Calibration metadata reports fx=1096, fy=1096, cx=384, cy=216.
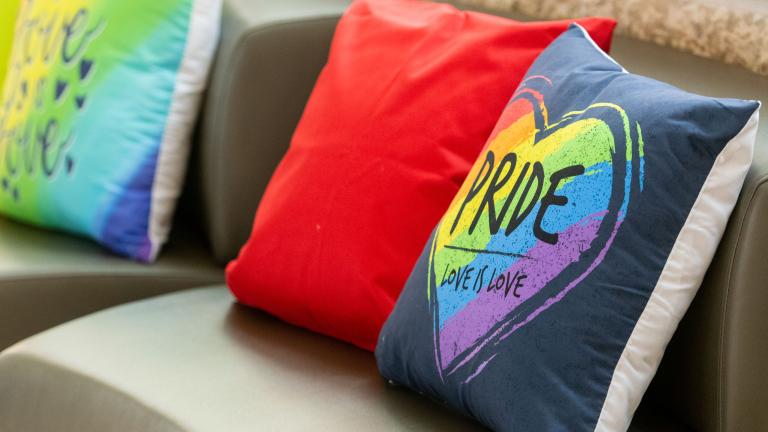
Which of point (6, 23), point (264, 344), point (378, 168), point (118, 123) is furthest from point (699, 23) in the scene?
point (6, 23)

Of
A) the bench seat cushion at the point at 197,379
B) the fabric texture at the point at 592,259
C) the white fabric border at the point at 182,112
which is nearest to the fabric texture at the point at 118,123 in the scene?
the white fabric border at the point at 182,112

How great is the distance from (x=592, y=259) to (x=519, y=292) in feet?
0.26

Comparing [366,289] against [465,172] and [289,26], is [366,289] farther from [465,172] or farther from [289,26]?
[289,26]

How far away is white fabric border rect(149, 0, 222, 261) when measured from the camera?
68.0 inches

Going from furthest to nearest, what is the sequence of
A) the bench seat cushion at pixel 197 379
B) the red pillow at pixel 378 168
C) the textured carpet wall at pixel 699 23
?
the textured carpet wall at pixel 699 23, the red pillow at pixel 378 168, the bench seat cushion at pixel 197 379

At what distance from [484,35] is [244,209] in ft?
1.75

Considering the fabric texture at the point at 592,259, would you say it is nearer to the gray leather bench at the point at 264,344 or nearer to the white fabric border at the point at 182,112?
the gray leather bench at the point at 264,344

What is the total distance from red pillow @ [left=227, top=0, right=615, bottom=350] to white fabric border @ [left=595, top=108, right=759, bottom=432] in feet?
1.21

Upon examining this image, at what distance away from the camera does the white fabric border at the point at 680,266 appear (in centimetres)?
101

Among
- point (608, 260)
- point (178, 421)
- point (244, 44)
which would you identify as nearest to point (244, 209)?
point (244, 44)

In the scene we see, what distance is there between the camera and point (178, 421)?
1.18 metres

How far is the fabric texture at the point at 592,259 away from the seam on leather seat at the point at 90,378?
0.30 m

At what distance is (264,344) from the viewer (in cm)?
138

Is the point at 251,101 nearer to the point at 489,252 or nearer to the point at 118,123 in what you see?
the point at 118,123
